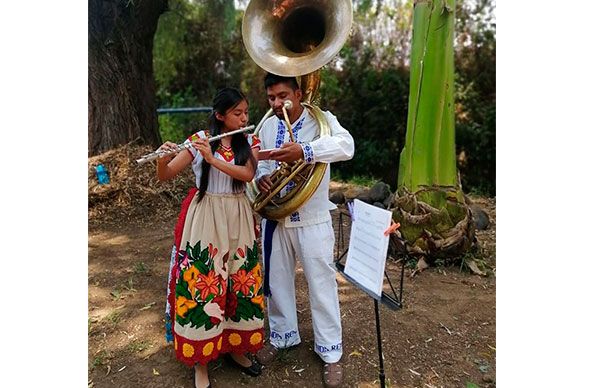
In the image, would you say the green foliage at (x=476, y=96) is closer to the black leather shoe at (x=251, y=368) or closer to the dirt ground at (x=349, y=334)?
the dirt ground at (x=349, y=334)

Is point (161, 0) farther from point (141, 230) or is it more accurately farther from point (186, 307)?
point (186, 307)

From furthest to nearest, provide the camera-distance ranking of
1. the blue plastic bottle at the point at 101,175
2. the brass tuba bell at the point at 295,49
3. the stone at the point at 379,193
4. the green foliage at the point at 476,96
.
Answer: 1. the green foliage at the point at 476,96
2. the stone at the point at 379,193
3. the blue plastic bottle at the point at 101,175
4. the brass tuba bell at the point at 295,49

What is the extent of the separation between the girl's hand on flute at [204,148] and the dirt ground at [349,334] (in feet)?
3.87

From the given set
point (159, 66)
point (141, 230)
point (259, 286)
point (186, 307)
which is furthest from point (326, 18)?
point (159, 66)

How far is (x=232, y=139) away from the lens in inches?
86.1

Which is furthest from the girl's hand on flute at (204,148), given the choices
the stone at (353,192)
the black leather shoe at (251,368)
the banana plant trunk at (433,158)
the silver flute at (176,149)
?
the stone at (353,192)

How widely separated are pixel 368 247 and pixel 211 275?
780mm

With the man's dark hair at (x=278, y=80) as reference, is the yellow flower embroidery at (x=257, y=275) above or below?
below

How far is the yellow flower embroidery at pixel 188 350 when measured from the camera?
2172 millimetres

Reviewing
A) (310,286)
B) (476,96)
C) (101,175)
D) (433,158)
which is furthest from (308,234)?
(476,96)

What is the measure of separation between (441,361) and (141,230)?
3371mm

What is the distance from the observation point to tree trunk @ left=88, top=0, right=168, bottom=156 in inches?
217

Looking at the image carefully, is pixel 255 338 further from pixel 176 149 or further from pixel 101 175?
pixel 101 175

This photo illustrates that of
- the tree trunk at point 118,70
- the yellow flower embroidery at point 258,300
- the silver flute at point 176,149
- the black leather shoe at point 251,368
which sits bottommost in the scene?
the black leather shoe at point 251,368
